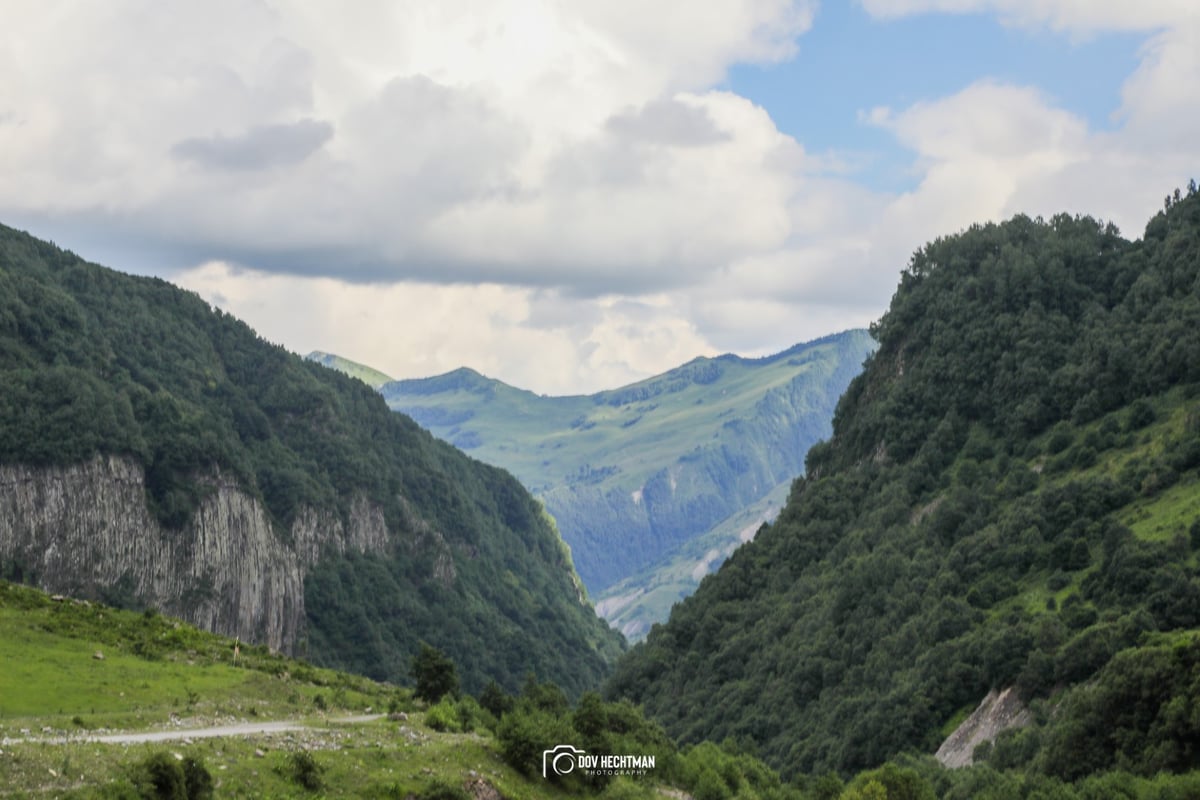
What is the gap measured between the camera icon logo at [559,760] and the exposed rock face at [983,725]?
1731 inches

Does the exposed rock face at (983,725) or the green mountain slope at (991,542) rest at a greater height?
the green mountain slope at (991,542)

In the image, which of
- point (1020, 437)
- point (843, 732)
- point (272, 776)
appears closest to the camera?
point (272, 776)

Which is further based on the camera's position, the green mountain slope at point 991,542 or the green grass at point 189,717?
the green mountain slope at point 991,542

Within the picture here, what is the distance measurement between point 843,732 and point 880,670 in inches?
364

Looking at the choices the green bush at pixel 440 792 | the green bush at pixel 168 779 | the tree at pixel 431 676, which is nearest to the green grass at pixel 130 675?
the tree at pixel 431 676

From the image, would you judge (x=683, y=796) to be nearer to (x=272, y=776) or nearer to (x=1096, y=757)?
(x=1096, y=757)

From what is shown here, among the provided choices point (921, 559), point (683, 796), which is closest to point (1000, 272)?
point (921, 559)

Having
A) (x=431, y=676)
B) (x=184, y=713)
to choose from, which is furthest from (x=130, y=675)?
(x=431, y=676)

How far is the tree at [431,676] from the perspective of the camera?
73688 millimetres

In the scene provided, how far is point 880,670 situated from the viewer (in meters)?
122

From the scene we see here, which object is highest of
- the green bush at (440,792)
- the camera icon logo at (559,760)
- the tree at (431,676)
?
the tree at (431,676)

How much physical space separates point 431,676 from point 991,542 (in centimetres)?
6944

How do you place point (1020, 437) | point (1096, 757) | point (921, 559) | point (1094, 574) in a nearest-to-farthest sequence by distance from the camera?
point (1096, 757) → point (1094, 574) → point (921, 559) → point (1020, 437)

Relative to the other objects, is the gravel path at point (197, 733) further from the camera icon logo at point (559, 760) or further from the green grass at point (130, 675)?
the camera icon logo at point (559, 760)
